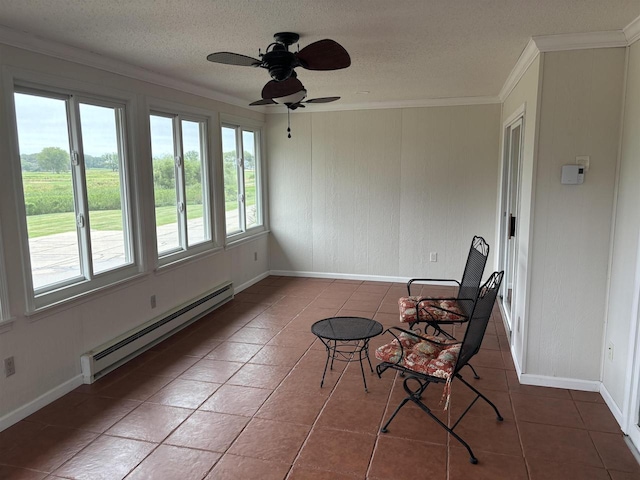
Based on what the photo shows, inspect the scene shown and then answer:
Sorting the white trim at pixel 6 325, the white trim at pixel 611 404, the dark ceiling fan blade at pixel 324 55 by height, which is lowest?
the white trim at pixel 611 404

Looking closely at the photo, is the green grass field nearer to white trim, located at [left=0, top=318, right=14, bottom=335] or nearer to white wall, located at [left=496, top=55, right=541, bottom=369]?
white trim, located at [left=0, top=318, right=14, bottom=335]

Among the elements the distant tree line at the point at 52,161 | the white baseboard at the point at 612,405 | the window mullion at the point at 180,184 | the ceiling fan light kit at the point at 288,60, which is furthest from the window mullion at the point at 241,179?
the white baseboard at the point at 612,405

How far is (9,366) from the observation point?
2762 millimetres

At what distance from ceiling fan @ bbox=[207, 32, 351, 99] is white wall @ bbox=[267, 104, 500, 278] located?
312cm

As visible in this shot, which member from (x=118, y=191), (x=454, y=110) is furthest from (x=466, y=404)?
(x=454, y=110)

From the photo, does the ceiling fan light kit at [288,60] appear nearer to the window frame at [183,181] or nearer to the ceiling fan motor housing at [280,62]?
the ceiling fan motor housing at [280,62]

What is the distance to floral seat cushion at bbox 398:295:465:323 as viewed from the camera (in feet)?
11.5

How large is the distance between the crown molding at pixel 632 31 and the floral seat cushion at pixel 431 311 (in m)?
2.01

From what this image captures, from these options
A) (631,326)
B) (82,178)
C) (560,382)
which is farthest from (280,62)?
(560,382)

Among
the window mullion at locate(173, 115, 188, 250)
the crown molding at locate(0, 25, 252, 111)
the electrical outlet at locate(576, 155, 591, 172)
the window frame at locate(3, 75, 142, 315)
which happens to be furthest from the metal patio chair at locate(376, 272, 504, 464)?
the crown molding at locate(0, 25, 252, 111)

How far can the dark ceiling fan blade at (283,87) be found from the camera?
2896 millimetres

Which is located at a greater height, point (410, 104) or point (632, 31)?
point (410, 104)

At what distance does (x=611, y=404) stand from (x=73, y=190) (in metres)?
3.86

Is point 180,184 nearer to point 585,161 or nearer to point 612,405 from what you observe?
point 585,161
